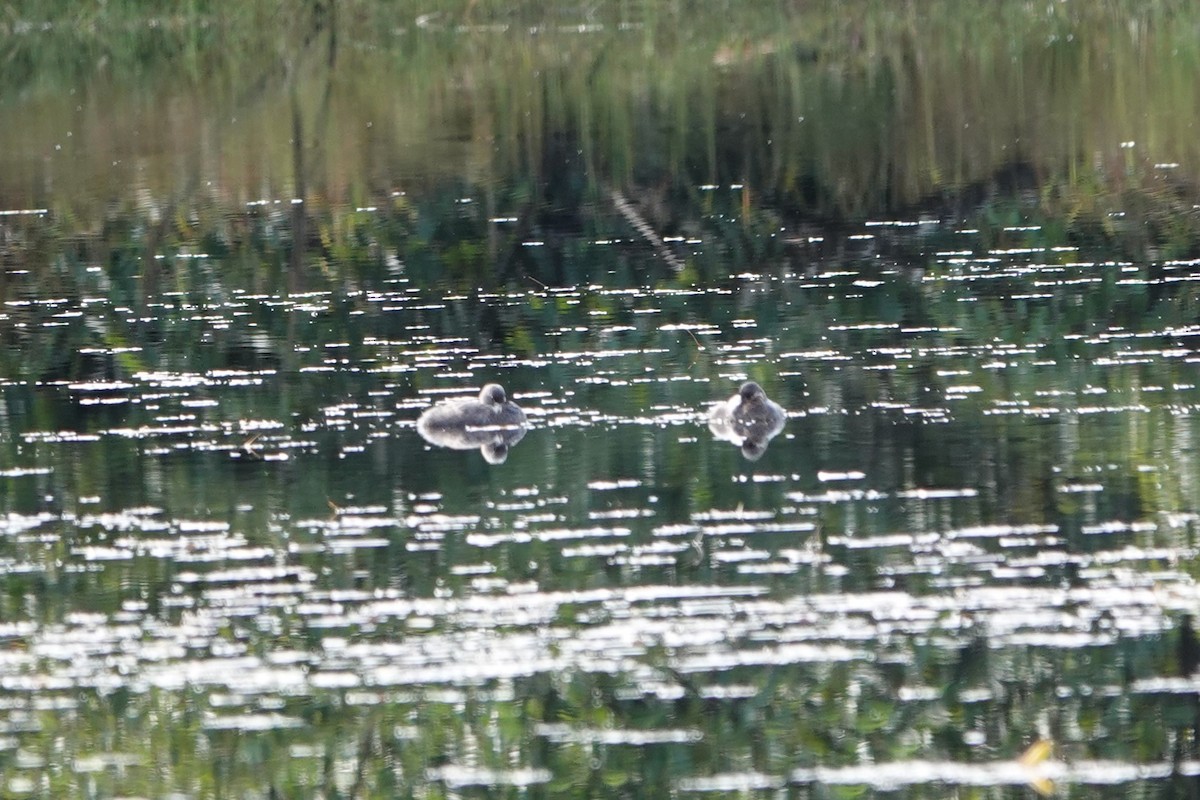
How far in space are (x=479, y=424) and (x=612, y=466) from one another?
104 centimetres

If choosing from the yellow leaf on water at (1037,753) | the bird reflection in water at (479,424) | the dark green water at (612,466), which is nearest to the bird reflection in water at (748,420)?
the dark green water at (612,466)

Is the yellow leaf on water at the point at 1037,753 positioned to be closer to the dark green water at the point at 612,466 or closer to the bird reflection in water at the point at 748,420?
the dark green water at the point at 612,466

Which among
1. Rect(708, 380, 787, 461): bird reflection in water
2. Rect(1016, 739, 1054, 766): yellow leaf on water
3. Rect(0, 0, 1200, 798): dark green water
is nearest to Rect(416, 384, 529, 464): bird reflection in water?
Rect(0, 0, 1200, 798): dark green water

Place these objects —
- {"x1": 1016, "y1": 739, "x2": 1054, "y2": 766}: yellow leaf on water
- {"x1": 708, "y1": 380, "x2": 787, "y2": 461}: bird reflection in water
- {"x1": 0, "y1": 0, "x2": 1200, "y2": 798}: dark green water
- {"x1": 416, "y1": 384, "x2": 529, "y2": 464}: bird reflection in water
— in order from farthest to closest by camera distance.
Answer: {"x1": 416, "y1": 384, "x2": 529, "y2": 464}: bird reflection in water → {"x1": 708, "y1": 380, "x2": 787, "y2": 461}: bird reflection in water → {"x1": 0, "y1": 0, "x2": 1200, "y2": 798}: dark green water → {"x1": 1016, "y1": 739, "x2": 1054, "y2": 766}: yellow leaf on water

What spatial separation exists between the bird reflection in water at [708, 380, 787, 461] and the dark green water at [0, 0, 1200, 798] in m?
0.13

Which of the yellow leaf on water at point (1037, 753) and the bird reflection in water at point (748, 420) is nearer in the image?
the yellow leaf on water at point (1037, 753)

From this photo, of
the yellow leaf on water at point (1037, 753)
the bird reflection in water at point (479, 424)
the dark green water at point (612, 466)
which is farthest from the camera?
the bird reflection in water at point (479, 424)

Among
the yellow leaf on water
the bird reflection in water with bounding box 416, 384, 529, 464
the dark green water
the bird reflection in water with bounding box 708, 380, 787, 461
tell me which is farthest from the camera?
the bird reflection in water with bounding box 416, 384, 529, 464

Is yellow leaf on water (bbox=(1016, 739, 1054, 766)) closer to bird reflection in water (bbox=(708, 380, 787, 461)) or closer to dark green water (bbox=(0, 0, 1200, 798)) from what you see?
dark green water (bbox=(0, 0, 1200, 798))

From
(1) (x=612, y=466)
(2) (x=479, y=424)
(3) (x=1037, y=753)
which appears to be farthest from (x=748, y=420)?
(3) (x=1037, y=753)

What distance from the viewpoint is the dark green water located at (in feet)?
26.9

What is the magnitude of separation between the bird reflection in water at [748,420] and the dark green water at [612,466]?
134 mm

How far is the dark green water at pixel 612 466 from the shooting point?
8195mm

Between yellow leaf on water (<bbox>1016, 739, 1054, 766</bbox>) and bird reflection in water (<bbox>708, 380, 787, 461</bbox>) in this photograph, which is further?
bird reflection in water (<bbox>708, 380, 787, 461</bbox>)
